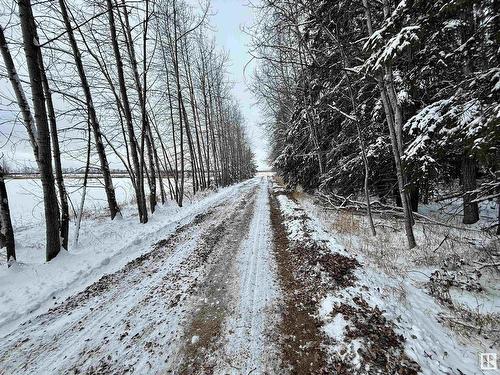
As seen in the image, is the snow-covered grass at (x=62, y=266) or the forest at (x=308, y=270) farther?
the snow-covered grass at (x=62, y=266)

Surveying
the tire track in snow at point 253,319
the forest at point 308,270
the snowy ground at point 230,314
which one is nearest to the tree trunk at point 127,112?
the forest at point 308,270

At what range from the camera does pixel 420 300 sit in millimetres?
3516

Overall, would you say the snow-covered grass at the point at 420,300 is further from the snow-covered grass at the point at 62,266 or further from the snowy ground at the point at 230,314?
the snow-covered grass at the point at 62,266

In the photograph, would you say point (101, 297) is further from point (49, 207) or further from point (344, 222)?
point (344, 222)

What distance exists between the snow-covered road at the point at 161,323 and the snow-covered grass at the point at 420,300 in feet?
3.38

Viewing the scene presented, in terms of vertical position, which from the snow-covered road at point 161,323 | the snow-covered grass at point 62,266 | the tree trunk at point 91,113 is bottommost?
the snow-covered road at point 161,323

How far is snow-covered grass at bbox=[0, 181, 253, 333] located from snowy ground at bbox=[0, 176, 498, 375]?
0.11 ft

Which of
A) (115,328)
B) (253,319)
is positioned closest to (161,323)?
(115,328)

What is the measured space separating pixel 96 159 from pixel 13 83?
5.42m

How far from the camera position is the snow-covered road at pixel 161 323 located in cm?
263

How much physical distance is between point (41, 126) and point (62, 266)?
10.2 ft

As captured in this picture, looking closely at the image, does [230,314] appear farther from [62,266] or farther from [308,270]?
[62,266]

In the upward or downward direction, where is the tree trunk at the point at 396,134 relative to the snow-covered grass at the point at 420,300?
upward

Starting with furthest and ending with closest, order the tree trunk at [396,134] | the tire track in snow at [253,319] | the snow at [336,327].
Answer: the tree trunk at [396,134] → the snow at [336,327] → the tire track in snow at [253,319]
